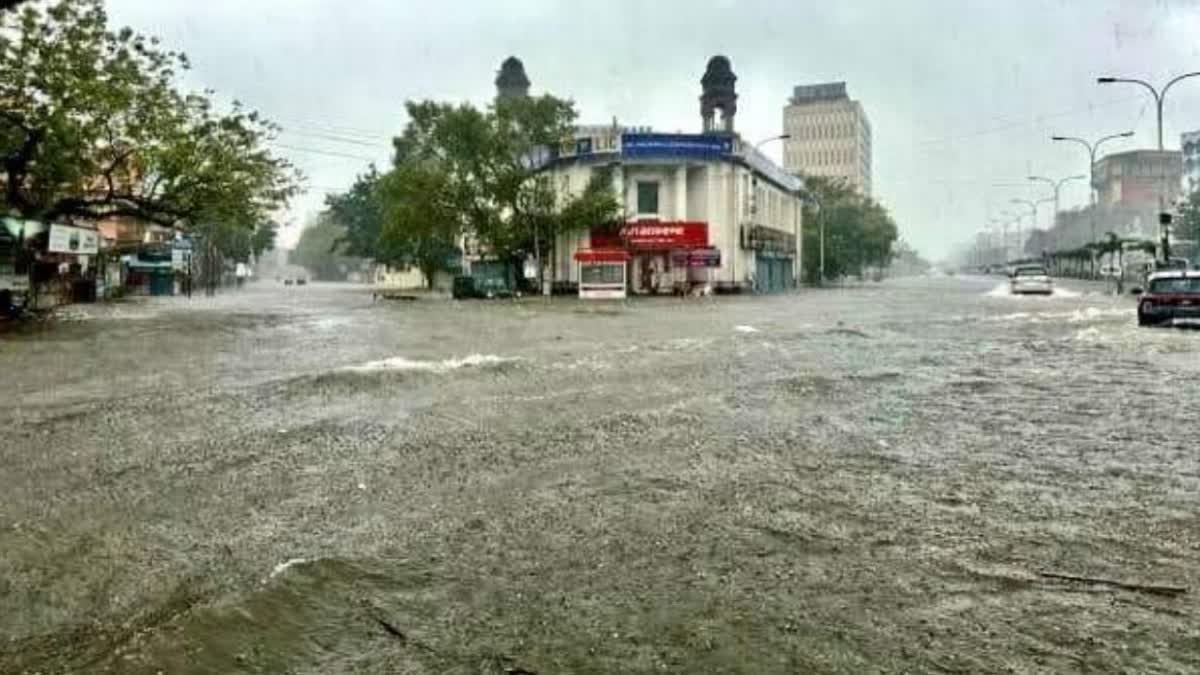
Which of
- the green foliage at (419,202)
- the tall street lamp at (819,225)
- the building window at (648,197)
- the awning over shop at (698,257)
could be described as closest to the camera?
the green foliage at (419,202)

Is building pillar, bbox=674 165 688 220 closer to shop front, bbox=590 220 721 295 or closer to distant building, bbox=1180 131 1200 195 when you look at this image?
shop front, bbox=590 220 721 295

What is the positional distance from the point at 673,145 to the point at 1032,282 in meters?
21.2

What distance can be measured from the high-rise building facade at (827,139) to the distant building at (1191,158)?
45.4 meters

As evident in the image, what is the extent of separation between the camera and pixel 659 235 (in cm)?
5694

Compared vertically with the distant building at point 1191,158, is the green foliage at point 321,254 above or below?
below

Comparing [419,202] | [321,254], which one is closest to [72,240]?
[419,202]

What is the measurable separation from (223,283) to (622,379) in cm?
10663

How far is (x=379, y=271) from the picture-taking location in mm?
122750

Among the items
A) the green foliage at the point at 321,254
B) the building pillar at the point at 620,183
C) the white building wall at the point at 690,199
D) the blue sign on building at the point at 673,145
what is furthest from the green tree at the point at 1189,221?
the green foliage at the point at 321,254

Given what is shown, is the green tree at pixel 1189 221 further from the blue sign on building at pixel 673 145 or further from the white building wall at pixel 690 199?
the blue sign on building at pixel 673 145

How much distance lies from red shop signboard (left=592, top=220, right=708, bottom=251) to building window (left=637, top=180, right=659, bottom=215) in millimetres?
2689

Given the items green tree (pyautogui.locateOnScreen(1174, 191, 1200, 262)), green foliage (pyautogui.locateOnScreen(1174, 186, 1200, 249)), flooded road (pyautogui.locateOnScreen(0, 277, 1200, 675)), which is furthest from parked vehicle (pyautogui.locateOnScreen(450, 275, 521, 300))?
green foliage (pyautogui.locateOnScreen(1174, 186, 1200, 249))

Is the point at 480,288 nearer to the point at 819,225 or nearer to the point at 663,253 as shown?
the point at 663,253

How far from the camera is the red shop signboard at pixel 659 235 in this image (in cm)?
5678
